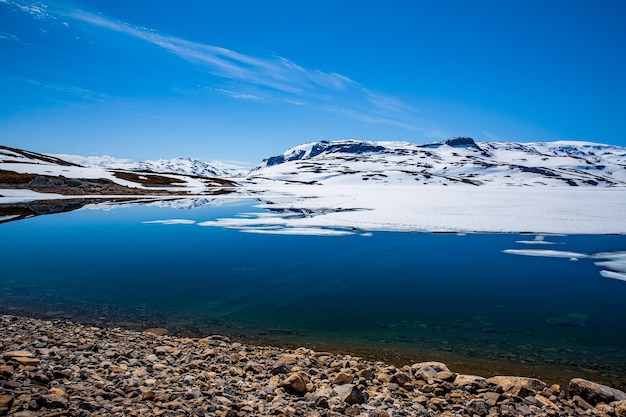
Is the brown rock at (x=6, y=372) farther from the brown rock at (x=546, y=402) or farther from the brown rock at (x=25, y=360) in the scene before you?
the brown rock at (x=546, y=402)

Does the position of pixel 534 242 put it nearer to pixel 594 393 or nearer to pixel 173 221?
pixel 594 393

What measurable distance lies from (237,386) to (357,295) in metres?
8.71

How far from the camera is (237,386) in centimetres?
770

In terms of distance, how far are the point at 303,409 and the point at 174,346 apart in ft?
14.8

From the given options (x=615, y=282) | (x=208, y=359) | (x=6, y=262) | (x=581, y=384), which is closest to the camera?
(x=581, y=384)


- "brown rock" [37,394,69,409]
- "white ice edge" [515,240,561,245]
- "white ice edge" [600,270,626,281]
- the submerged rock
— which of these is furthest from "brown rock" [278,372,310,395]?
"white ice edge" [515,240,561,245]

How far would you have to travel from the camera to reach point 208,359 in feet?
30.0

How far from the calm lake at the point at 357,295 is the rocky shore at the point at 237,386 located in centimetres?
208

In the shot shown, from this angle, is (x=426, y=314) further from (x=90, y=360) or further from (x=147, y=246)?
(x=147, y=246)

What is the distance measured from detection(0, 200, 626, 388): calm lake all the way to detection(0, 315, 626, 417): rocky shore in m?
2.08

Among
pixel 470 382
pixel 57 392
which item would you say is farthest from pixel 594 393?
pixel 57 392

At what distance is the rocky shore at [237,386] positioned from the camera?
20.8 feet

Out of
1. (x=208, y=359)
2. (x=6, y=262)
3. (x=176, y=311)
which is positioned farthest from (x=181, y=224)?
(x=208, y=359)

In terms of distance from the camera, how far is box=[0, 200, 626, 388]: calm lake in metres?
11.4
